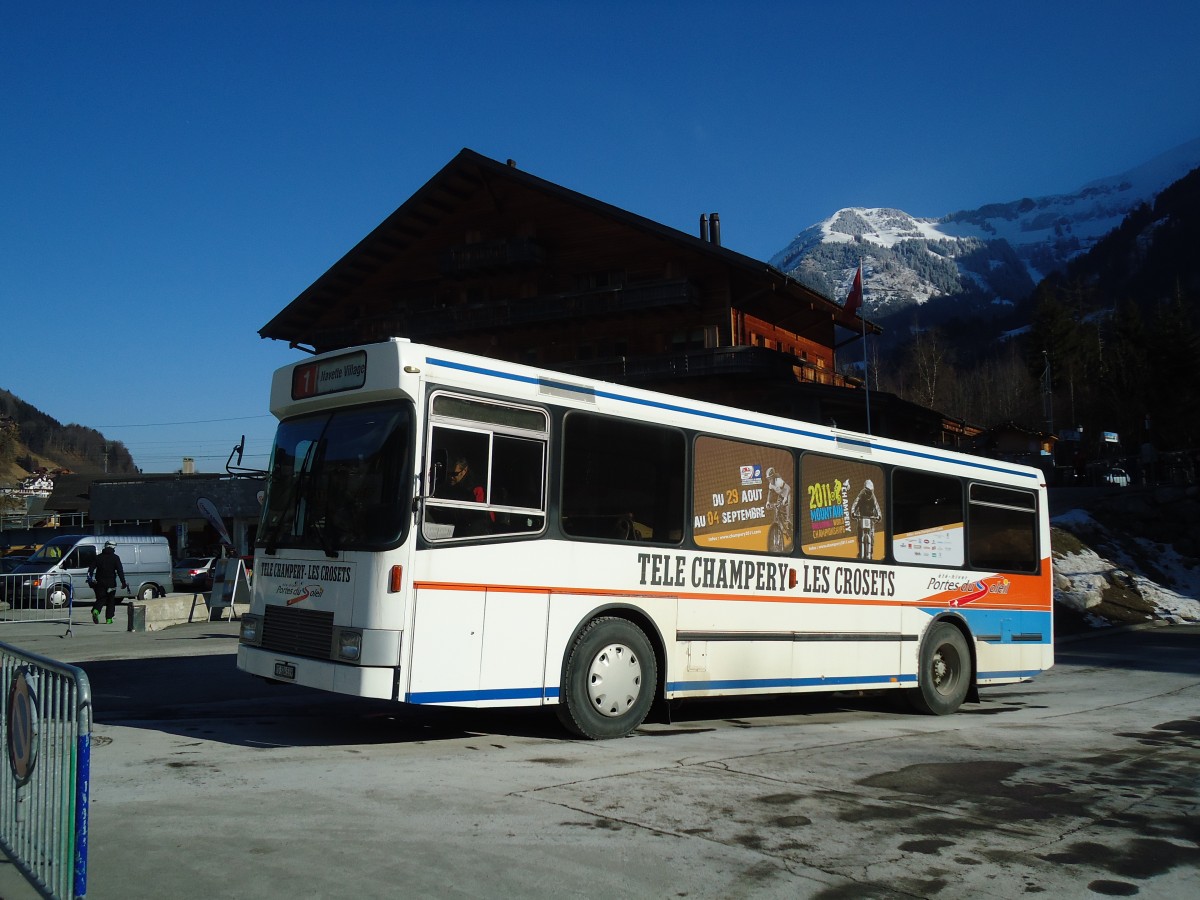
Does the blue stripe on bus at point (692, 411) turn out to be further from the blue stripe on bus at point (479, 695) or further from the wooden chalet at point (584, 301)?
the wooden chalet at point (584, 301)

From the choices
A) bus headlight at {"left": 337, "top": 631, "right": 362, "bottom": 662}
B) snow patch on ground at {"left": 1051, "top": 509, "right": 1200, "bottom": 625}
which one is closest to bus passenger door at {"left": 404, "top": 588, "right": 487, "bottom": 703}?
bus headlight at {"left": 337, "top": 631, "right": 362, "bottom": 662}

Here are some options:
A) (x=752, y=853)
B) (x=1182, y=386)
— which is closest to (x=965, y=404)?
(x=1182, y=386)

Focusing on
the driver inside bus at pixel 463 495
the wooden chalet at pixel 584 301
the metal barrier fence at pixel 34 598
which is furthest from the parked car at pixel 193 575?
the driver inside bus at pixel 463 495

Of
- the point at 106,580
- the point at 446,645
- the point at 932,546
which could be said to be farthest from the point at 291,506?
the point at 106,580

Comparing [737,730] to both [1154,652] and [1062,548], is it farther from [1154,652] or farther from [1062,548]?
[1062,548]

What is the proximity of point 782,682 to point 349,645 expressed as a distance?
4.65 metres

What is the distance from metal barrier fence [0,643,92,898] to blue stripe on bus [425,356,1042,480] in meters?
3.83

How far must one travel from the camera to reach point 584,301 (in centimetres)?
4100

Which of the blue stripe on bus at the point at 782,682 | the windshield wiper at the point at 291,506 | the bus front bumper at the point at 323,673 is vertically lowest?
the blue stripe on bus at the point at 782,682

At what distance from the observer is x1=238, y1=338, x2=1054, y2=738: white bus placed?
7594mm

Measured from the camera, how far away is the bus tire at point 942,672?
11898 millimetres

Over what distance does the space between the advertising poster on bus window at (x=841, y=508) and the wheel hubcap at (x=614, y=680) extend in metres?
2.67

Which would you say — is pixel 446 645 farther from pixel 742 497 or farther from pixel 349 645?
pixel 742 497

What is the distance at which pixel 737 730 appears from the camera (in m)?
9.76
